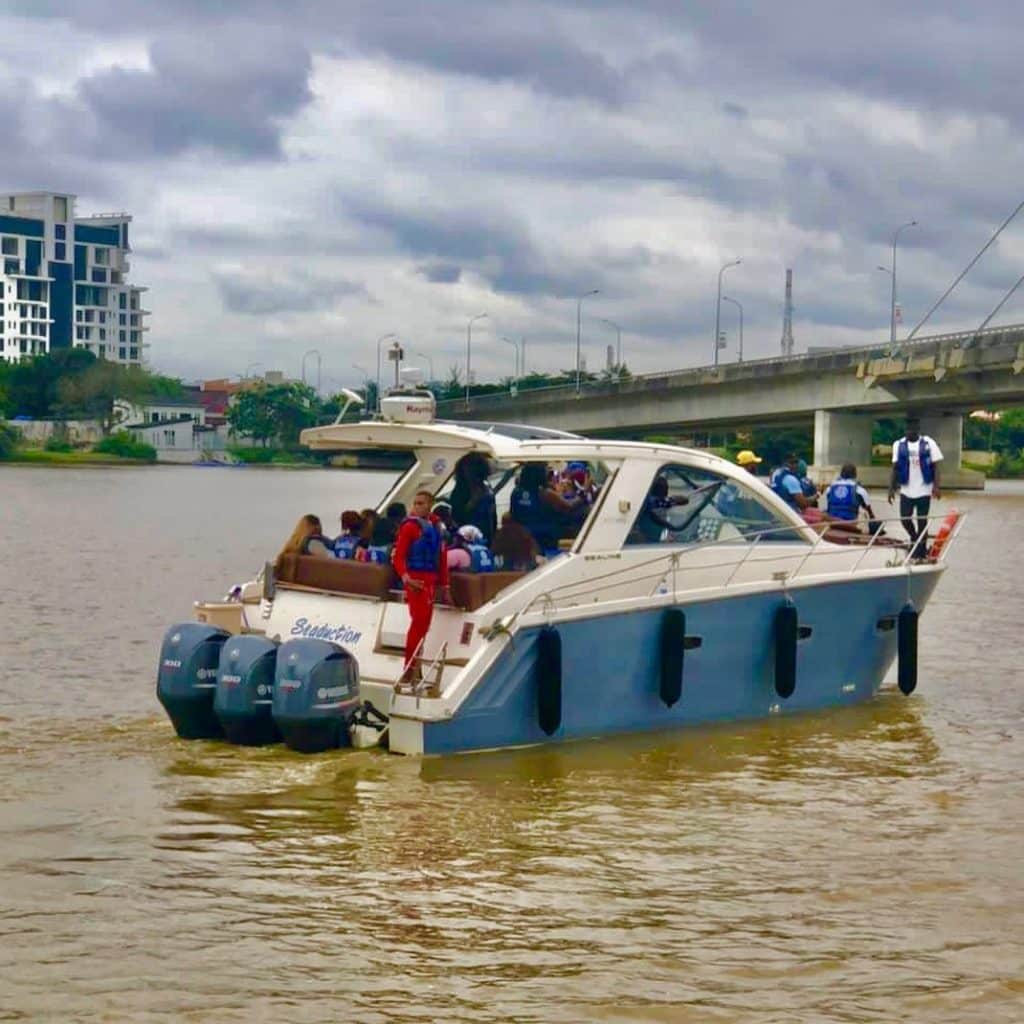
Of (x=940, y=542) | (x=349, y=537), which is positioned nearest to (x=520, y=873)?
(x=349, y=537)

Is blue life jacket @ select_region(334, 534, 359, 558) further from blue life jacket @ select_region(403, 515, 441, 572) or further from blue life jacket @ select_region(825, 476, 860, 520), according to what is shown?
blue life jacket @ select_region(825, 476, 860, 520)

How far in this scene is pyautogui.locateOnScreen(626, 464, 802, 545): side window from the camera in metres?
14.9

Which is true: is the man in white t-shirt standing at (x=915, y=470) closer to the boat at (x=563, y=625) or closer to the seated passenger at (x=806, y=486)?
the seated passenger at (x=806, y=486)

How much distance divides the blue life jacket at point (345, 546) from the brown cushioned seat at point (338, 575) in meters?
0.27

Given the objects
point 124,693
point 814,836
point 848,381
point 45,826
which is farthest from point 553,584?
point 848,381

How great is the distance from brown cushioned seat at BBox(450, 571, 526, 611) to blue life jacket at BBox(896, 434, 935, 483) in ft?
26.5

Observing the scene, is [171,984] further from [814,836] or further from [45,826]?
[814,836]

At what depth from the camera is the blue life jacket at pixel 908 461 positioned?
20688 mm

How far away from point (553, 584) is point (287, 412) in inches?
4942

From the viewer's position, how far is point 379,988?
8.77 m

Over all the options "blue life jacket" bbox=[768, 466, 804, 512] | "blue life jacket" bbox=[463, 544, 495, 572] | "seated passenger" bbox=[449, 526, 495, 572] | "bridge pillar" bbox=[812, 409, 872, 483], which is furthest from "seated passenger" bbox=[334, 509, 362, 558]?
"bridge pillar" bbox=[812, 409, 872, 483]

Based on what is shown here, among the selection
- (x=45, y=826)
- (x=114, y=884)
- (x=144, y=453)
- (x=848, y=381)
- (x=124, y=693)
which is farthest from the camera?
(x=144, y=453)

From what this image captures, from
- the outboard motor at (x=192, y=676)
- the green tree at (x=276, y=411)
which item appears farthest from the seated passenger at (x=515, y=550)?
the green tree at (x=276, y=411)

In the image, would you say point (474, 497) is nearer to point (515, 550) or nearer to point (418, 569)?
point (515, 550)
